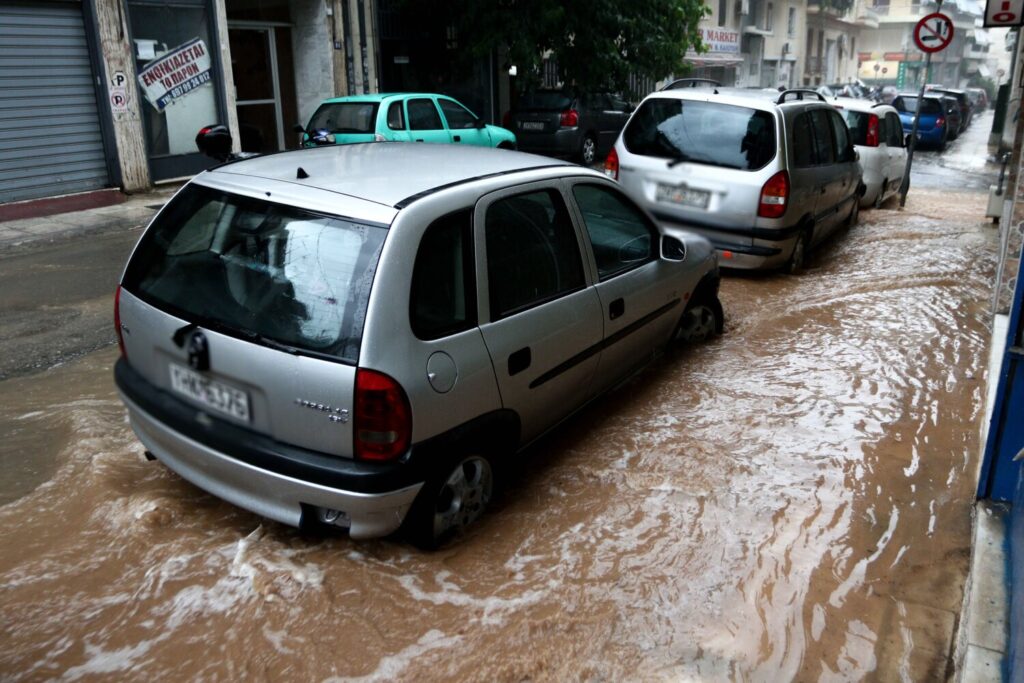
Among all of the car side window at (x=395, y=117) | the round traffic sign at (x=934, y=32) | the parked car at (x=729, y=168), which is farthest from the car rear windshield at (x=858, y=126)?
the car side window at (x=395, y=117)

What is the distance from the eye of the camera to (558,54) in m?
15.8

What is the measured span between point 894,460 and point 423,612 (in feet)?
9.30

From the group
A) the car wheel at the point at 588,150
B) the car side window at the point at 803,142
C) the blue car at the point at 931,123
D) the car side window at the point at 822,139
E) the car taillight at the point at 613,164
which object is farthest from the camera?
the blue car at the point at 931,123

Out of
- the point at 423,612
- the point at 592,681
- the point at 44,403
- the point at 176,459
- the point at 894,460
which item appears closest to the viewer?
the point at 592,681

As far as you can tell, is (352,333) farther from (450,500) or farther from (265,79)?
(265,79)

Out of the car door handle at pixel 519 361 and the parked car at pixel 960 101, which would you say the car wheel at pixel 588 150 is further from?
the parked car at pixel 960 101

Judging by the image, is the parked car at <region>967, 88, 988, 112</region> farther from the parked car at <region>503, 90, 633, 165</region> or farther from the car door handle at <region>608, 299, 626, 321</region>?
the car door handle at <region>608, 299, 626, 321</region>

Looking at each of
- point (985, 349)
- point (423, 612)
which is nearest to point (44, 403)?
point (423, 612)

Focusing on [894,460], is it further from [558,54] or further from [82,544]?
[558,54]

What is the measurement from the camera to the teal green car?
11.3m

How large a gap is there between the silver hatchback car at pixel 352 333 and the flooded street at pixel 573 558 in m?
0.30

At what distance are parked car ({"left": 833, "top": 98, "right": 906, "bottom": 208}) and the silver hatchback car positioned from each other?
921 centimetres

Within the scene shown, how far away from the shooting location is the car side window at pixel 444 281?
10.3 ft

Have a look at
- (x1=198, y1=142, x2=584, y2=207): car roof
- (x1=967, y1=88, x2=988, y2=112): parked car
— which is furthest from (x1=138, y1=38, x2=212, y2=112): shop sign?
(x1=967, y1=88, x2=988, y2=112): parked car
